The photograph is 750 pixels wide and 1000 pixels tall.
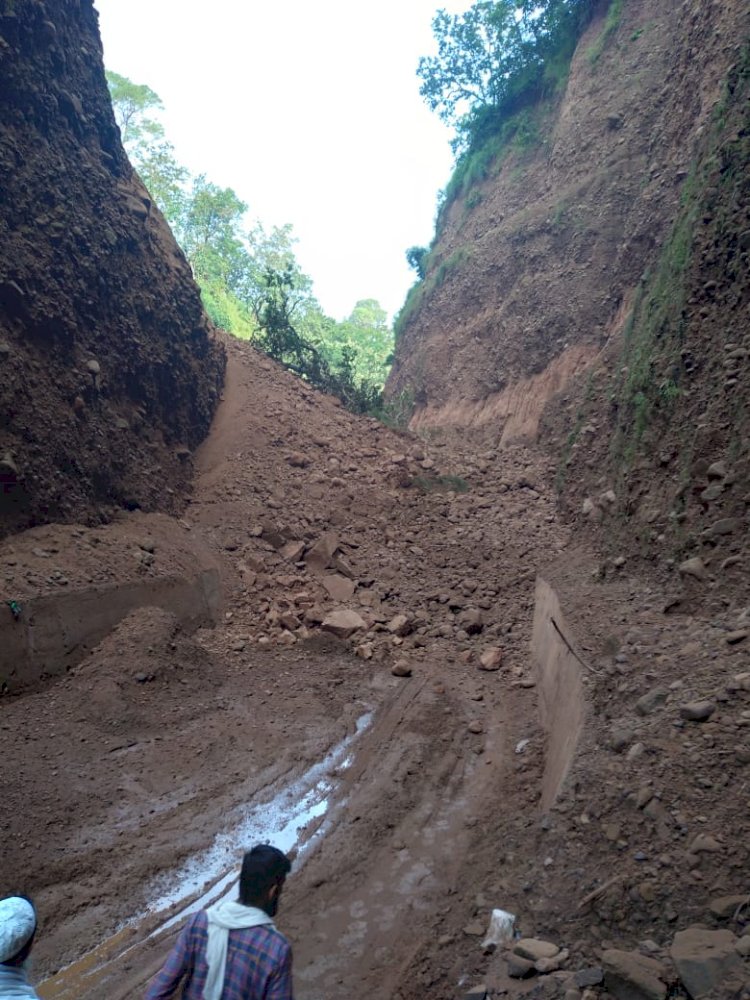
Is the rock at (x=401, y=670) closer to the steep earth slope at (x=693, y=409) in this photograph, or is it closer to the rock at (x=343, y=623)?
the rock at (x=343, y=623)

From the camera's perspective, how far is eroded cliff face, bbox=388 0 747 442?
14484 mm

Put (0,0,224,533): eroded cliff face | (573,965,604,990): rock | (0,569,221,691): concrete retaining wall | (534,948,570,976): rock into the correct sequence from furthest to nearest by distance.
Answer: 1. (0,0,224,533): eroded cliff face
2. (0,569,221,691): concrete retaining wall
3. (534,948,570,976): rock
4. (573,965,604,990): rock

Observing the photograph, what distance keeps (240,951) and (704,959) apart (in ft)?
5.22

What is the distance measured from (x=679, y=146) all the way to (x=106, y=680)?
1506 cm

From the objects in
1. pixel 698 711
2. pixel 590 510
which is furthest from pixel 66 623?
pixel 590 510

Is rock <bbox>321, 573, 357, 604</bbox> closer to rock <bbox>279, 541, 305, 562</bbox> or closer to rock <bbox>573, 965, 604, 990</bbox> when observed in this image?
rock <bbox>279, 541, 305, 562</bbox>

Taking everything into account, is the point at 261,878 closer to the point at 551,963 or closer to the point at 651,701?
the point at 551,963

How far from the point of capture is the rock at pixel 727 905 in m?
2.60

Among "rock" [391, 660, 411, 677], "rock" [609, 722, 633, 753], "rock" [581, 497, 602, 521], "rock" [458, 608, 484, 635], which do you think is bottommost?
"rock" [609, 722, 633, 753]

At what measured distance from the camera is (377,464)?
13.9 meters

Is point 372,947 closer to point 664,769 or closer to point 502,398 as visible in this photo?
point 664,769

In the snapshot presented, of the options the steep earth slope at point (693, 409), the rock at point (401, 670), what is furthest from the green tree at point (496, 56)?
the rock at point (401, 670)

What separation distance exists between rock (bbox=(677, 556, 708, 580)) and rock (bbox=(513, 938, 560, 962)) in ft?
10.9

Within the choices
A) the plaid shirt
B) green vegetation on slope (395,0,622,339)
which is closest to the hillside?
the plaid shirt
